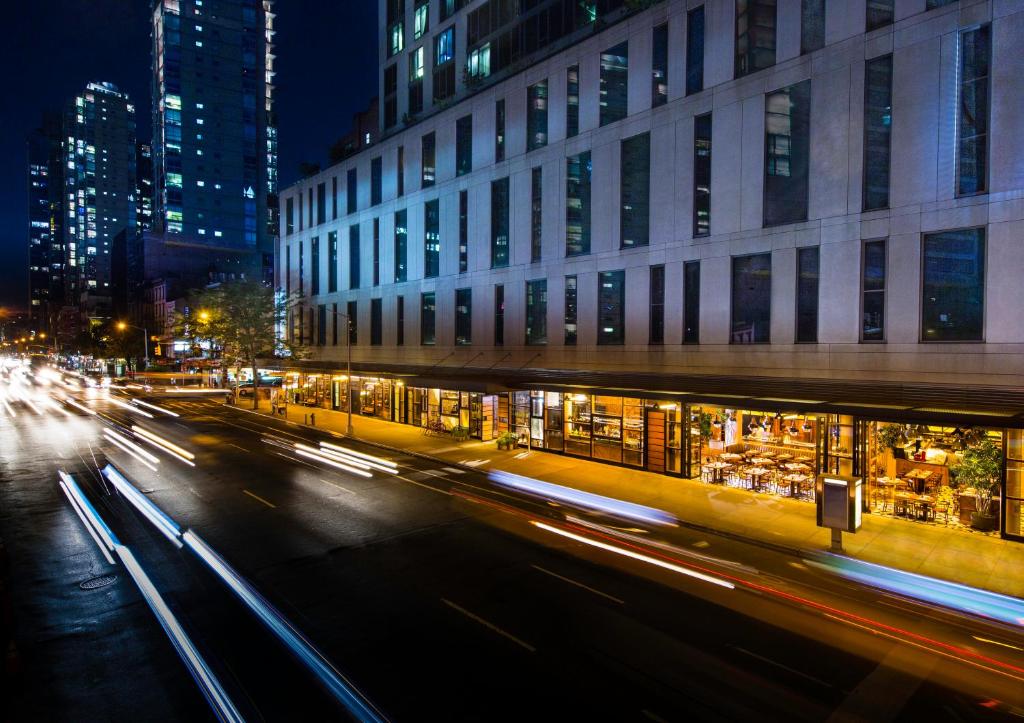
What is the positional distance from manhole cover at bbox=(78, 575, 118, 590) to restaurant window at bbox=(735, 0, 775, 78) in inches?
975

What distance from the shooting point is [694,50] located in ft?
73.3

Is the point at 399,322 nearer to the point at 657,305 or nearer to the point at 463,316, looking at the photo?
the point at 463,316

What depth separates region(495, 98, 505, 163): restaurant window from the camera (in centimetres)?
3086

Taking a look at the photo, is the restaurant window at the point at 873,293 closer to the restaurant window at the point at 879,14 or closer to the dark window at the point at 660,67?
the restaurant window at the point at 879,14

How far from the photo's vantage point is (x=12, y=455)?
2566 cm

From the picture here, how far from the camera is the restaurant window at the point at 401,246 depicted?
123 feet

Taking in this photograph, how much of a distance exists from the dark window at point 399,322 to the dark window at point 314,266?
12.9m

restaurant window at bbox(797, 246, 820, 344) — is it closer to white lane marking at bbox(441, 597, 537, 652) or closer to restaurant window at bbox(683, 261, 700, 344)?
restaurant window at bbox(683, 261, 700, 344)

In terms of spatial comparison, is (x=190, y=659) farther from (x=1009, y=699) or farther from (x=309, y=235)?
(x=309, y=235)

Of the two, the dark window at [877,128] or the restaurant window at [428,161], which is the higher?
the restaurant window at [428,161]

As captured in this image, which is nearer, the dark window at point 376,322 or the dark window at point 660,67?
the dark window at point 660,67

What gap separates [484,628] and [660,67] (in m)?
23.0

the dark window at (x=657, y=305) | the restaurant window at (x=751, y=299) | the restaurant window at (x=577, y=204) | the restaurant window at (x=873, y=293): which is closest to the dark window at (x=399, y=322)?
the restaurant window at (x=577, y=204)

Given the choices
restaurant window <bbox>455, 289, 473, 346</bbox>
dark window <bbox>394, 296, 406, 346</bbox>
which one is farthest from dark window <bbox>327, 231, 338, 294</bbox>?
restaurant window <bbox>455, 289, 473, 346</bbox>
